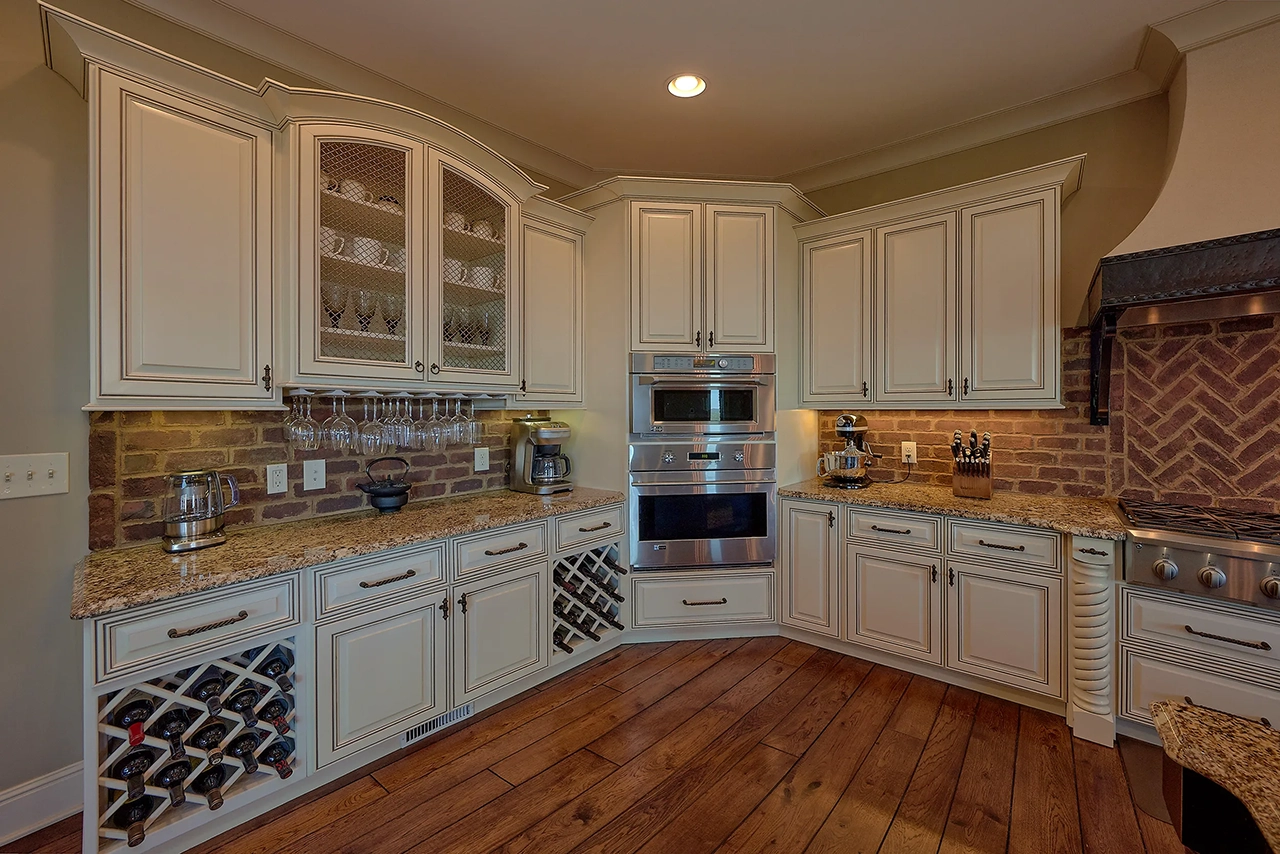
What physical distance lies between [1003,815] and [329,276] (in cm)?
299

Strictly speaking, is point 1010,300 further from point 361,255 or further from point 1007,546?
point 361,255

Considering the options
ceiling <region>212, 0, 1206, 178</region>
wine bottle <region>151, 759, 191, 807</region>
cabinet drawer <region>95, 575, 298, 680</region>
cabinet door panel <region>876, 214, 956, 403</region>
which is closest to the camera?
cabinet drawer <region>95, 575, 298, 680</region>

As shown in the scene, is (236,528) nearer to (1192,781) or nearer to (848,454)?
(1192,781)

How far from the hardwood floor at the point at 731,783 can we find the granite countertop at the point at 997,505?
831mm

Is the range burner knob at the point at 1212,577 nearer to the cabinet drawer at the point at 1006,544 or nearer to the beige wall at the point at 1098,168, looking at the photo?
the cabinet drawer at the point at 1006,544

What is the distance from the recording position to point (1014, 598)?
2.34m

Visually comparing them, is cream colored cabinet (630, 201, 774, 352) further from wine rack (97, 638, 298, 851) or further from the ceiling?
wine rack (97, 638, 298, 851)

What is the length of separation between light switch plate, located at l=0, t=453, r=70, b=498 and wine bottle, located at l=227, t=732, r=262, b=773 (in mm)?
996

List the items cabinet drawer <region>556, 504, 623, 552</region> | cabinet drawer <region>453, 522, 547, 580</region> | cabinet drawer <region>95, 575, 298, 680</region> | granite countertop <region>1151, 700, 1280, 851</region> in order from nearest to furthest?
1. granite countertop <region>1151, 700, 1280, 851</region>
2. cabinet drawer <region>95, 575, 298, 680</region>
3. cabinet drawer <region>453, 522, 547, 580</region>
4. cabinet drawer <region>556, 504, 623, 552</region>

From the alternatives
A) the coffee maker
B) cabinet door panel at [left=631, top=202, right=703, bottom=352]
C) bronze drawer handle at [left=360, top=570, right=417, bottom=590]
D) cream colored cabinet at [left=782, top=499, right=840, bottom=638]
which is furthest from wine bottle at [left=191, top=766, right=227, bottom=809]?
cream colored cabinet at [left=782, top=499, right=840, bottom=638]

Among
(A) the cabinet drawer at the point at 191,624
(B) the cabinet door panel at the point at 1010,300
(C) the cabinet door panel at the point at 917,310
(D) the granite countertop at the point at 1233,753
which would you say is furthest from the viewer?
(C) the cabinet door panel at the point at 917,310

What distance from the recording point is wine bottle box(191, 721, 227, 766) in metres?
1.63

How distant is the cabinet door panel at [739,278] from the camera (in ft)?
9.80

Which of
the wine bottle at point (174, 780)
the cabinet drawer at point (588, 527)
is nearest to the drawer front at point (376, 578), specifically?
the wine bottle at point (174, 780)
